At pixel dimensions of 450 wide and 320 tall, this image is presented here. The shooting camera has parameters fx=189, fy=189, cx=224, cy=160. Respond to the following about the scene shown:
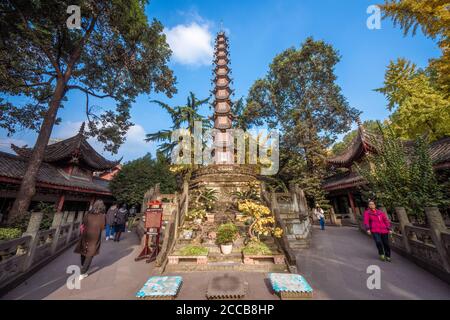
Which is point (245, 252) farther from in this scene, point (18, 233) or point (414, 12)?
point (414, 12)

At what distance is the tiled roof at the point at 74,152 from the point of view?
45.6 feet

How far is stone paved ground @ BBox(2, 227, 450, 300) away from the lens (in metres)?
3.73

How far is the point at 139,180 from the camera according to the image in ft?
54.1

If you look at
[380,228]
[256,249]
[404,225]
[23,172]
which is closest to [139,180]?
[23,172]

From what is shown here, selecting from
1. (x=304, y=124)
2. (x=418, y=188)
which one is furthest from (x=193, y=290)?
(x=304, y=124)

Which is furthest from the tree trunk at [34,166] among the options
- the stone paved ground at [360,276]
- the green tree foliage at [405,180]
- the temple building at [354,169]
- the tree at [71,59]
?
the temple building at [354,169]

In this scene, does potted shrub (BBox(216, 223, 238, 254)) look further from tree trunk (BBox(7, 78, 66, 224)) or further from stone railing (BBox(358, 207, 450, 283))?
tree trunk (BBox(7, 78, 66, 224))

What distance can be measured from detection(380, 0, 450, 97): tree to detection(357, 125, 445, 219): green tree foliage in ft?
10.3

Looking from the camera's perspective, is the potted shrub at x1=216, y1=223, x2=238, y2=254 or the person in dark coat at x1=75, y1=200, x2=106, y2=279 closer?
the person in dark coat at x1=75, y1=200, x2=106, y2=279
